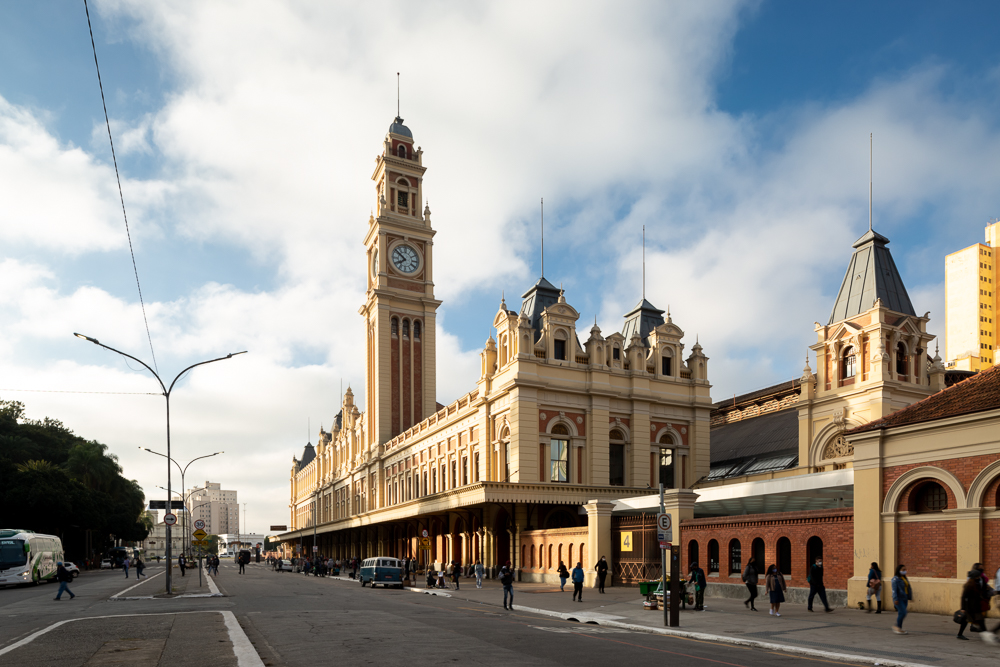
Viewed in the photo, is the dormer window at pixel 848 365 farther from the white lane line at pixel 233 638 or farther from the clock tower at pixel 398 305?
the clock tower at pixel 398 305

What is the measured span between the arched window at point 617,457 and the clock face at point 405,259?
38.6 m

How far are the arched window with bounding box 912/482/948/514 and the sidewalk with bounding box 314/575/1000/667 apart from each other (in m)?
2.78

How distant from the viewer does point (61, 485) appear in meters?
72.1

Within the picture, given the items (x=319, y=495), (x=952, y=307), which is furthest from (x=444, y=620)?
(x=952, y=307)

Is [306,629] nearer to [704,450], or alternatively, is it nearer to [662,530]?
[662,530]

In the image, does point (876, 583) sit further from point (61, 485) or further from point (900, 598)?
point (61, 485)

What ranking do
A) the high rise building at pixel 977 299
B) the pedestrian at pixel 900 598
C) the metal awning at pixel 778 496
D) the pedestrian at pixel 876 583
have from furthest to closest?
1. the high rise building at pixel 977 299
2. the metal awning at pixel 778 496
3. the pedestrian at pixel 876 583
4. the pedestrian at pixel 900 598

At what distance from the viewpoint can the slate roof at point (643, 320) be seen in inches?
2094

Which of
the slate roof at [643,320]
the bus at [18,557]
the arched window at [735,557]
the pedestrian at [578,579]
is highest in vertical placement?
the slate roof at [643,320]

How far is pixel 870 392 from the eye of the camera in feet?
121

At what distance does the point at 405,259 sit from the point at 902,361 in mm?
52071

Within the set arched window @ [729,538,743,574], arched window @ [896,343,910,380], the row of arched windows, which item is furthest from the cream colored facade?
the row of arched windows

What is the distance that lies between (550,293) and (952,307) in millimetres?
125384

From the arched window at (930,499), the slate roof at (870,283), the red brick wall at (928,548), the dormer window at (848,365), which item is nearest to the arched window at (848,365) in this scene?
the dormer window at (848,365)
